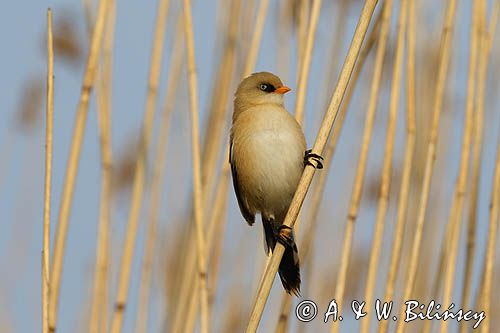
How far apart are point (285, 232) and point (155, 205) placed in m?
0.64

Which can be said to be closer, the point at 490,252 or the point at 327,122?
the point at 327,122

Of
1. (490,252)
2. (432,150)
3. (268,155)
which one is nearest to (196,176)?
(268,155)

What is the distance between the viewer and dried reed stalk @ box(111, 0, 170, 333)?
1.78 metres

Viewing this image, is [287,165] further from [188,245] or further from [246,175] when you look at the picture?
[188,245]

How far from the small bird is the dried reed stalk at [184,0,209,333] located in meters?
0.21

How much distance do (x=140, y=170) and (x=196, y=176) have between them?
0.34 meters

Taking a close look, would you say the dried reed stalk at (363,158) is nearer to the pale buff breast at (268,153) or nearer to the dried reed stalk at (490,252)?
the pale buff breast at (268,153)

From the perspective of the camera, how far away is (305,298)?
2.20 m

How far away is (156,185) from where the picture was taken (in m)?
2.08

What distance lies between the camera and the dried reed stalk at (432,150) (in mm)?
1687

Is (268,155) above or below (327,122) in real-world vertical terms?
above

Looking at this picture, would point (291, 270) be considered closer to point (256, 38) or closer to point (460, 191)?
point (460, 191)

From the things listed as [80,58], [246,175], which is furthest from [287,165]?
[80,58]

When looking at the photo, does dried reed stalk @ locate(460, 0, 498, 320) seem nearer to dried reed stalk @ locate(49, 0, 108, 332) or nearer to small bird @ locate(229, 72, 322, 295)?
small bird @ locate(229, 72, 322, 295)
